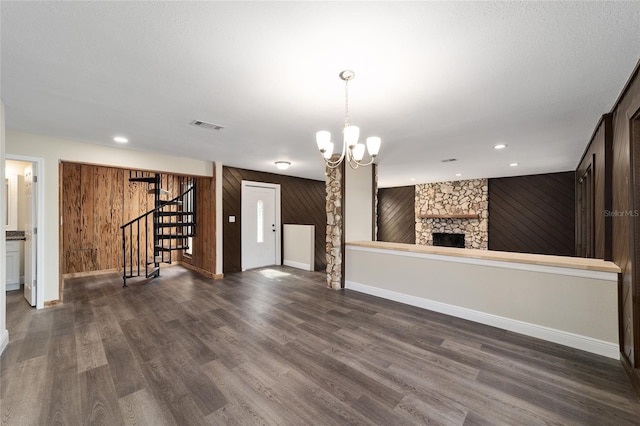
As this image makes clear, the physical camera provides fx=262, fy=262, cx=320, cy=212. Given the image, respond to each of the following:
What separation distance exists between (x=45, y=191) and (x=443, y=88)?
514cm

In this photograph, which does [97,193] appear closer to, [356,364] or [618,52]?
[356,364]

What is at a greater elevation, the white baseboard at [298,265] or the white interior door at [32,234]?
the white interior door at [32,234]

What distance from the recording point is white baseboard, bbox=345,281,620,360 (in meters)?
2.40

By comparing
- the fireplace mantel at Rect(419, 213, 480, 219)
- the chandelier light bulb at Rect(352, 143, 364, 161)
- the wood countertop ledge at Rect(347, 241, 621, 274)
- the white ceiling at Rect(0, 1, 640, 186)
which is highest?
the white ceiling at Rect(0, 1, 640, 186)

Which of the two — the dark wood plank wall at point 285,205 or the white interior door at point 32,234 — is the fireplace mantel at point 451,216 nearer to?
the dark wood plank wall at point 285,205

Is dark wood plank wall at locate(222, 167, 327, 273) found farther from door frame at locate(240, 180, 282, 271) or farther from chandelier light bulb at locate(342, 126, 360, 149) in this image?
chandelier light bulb at locate(342, 126, 360, 149)

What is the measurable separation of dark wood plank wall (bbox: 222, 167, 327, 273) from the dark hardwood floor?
7.78ft

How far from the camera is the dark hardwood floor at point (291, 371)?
66.5 inches

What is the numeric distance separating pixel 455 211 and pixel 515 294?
5.44 metres

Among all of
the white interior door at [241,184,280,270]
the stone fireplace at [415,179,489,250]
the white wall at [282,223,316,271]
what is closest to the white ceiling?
the white interior door at [241,184,280,270]

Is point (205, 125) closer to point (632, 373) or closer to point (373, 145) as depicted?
point (373, 145)

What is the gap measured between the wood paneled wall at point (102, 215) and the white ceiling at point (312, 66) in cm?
244

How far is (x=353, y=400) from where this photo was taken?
71.2 inches

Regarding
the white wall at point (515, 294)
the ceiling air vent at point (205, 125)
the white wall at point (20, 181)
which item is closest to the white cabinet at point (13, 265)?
the white wall at point (20, 181)
